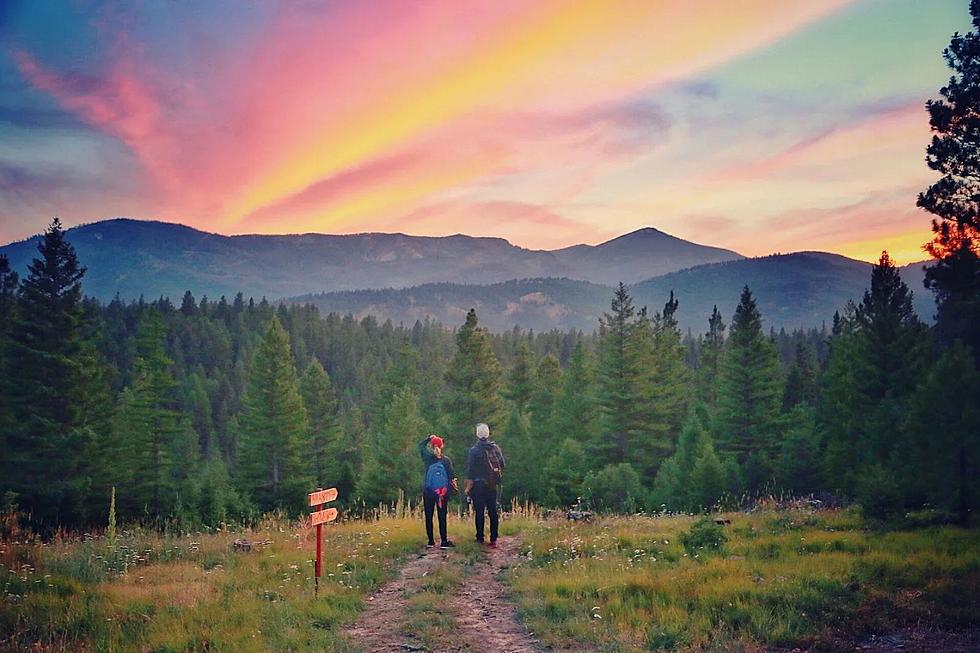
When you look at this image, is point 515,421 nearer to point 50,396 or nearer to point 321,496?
point 50,396

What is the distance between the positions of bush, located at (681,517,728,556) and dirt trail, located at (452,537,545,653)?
357cm

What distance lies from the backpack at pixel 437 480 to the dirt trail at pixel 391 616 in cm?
142

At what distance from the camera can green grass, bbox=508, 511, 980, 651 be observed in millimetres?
8102

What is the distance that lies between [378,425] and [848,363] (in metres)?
42.2

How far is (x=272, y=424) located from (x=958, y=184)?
41785 mm

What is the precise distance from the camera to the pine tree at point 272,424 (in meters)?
44.8

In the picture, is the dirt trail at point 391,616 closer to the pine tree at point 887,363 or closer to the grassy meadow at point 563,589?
the grassy meadow at point 563,589

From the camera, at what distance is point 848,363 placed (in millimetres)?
33125

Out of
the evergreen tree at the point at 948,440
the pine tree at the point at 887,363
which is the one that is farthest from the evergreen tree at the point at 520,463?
the evergreen tree at the point at 948,440

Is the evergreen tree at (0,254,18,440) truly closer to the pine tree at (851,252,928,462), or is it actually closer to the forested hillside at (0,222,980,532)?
the forested hillside at (0,222,980,532)

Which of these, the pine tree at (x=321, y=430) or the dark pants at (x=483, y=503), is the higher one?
the dark pants at (x=483, y=503)

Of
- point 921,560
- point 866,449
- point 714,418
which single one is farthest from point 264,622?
point 714,418

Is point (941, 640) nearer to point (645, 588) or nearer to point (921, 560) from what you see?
point (921, 560)

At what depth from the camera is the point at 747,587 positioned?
9430 mm
